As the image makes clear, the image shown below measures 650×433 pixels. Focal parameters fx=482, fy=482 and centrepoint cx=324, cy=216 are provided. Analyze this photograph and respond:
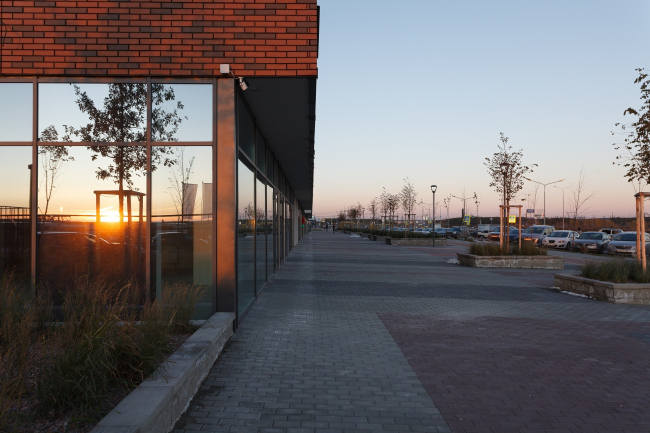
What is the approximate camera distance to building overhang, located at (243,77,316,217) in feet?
25.4

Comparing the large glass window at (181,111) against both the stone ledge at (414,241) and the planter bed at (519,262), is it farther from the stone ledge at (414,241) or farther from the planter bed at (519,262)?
the stone ledge at (414,241)

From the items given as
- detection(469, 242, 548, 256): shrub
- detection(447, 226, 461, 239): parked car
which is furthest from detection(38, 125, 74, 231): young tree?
detection(447, 226, 461, 239): parked car

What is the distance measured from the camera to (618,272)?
35.8 ft

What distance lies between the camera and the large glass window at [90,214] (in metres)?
7.28

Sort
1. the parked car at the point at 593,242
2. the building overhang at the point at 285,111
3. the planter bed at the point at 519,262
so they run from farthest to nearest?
the parked car at the point at 593,242, the planter bed at the point at 519,262, the building overhang at the point at 285,111

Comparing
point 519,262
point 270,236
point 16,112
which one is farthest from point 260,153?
point 519,262

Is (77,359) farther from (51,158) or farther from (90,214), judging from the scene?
(51,158)

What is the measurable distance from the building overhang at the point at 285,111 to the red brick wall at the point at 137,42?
0.44 metres

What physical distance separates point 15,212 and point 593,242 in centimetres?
3175

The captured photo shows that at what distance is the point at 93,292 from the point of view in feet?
17.7

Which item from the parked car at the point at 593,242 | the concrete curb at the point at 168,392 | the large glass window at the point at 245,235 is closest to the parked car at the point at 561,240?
the parked car at the point at 593,242

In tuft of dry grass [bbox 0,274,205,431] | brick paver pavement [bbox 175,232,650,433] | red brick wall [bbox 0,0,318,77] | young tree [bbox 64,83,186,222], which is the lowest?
brick paver pavement [bbox 175,232,650,433]

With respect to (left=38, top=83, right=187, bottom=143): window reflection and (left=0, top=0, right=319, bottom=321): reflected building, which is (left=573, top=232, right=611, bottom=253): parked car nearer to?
(left=0, top=0, right=319, bottom=321): reflected building

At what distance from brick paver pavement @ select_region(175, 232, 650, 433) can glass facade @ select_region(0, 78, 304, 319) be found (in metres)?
1.80
